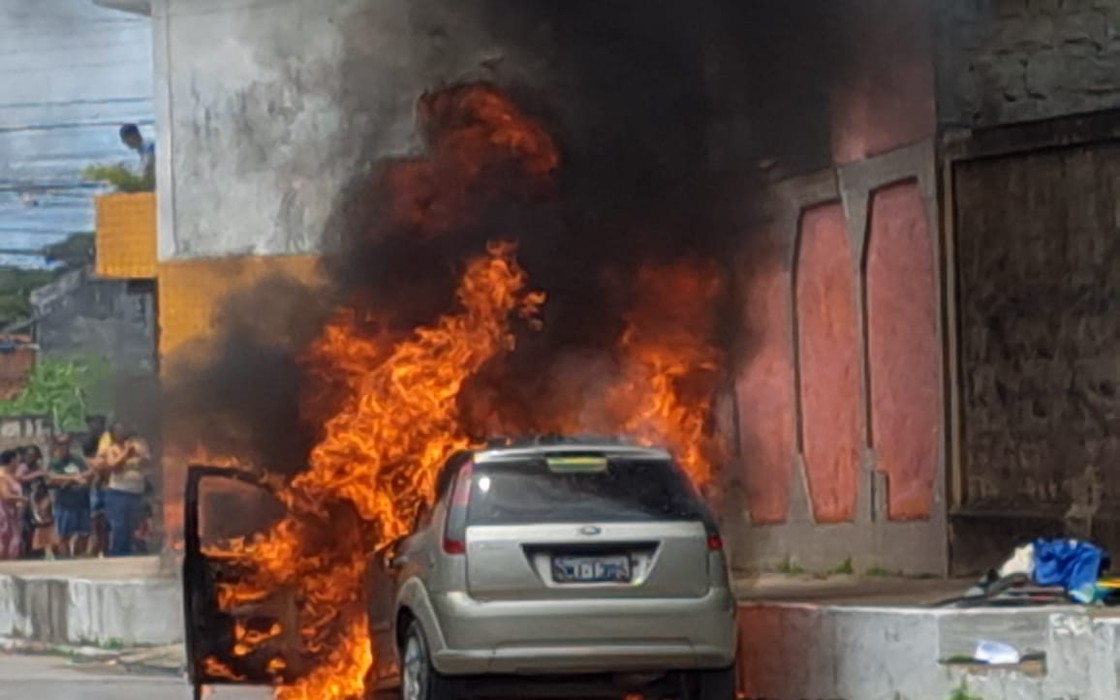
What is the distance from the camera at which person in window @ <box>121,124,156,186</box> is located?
1292 inches

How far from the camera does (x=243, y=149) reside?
27.6 metres

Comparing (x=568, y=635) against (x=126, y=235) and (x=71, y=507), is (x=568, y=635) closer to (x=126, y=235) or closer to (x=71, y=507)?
(x=71, y=507)

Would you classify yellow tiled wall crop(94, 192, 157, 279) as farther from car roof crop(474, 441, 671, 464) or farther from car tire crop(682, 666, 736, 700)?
car tire crop(682, 666, 736, 700)

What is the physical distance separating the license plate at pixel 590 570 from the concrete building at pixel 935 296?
18.0 feet

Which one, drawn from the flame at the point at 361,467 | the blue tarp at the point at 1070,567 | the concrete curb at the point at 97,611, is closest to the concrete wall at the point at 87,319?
the concrete curb at the point at 97,611

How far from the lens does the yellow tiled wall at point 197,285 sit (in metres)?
26.4

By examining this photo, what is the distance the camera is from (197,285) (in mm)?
27469

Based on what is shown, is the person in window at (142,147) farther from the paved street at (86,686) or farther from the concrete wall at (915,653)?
the concrete wall at (915,653)

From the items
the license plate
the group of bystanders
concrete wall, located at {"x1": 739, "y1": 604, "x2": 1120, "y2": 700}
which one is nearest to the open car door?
the license plate

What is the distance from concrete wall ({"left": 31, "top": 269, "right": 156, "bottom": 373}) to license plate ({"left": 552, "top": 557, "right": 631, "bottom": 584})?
26636 mm

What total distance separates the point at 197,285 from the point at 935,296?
1132 centimetres

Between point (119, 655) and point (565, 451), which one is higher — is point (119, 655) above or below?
below

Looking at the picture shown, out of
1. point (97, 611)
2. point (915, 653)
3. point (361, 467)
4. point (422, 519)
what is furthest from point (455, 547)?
point (97, 611)

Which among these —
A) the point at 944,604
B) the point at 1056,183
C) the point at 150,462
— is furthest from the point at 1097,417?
the point at 150,462
